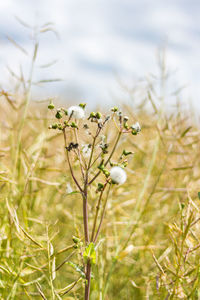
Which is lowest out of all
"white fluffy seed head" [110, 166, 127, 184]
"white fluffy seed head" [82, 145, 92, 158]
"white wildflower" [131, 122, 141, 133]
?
"white fluffy seed head" [110, 166, 127, 184]

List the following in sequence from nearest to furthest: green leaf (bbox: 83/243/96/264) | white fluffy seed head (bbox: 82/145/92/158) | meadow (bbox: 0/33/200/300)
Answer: green leaf (bbox: 83/243/96/264) → white fluffy seed head (bbox: 82/145/92/158) → meadow (bbox: 0/33/200/300)

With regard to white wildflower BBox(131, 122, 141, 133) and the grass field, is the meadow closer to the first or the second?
the grass field

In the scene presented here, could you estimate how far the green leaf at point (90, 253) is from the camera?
0.71 meters

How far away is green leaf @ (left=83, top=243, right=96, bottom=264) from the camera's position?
0.71 m

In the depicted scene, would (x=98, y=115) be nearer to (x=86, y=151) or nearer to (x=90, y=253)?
(x=86, y=151)

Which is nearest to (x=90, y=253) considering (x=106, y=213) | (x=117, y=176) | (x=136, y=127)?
(x=117, y=176)

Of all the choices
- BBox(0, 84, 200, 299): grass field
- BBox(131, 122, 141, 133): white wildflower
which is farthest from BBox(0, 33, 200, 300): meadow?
BBox(131, 122, 141, 133): white wildflower

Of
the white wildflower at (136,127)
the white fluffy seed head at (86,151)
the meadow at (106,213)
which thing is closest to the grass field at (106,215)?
the meadow at (106,213)

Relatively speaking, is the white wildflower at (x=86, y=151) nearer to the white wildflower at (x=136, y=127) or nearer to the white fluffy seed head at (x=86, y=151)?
the white fluffy seed head at (x=86, y=151)

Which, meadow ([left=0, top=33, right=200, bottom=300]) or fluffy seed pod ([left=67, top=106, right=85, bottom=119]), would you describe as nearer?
fluffy seed pod ([left=67, top=106, right=85, bottom=119])

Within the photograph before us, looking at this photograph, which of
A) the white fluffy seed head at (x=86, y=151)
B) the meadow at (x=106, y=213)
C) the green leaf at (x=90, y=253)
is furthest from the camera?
the meadow at (x=106, y=213)

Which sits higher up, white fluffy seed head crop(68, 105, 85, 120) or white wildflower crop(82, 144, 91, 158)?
white fluffy seed head crop(68, 105, 85, 120)

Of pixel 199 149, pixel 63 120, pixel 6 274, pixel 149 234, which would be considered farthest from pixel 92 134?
pixel 199 149

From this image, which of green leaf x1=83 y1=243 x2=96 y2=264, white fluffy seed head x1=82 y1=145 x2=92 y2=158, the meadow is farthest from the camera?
the meadow
